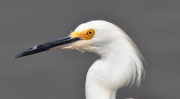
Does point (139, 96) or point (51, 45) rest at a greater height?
point (51, 45)

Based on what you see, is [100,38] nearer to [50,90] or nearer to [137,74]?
[137,74]

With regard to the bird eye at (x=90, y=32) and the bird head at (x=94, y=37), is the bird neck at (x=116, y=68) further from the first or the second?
the bird eye at (x=90, y=32)

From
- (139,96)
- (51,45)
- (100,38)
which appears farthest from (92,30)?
(139,96)

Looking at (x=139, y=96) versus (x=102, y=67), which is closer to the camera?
(x=102, y=67)

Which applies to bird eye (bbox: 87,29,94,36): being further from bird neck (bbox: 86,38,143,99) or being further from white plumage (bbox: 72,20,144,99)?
bird neck (bbox: 86,38,143,99)

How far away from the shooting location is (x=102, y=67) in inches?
169

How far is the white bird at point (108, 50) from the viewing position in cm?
424

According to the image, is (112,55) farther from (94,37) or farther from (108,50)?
(94,37)

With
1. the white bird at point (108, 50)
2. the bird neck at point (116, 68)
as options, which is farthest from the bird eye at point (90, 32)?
the bird neck at point (116, 68)

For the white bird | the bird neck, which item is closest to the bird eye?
the white bird

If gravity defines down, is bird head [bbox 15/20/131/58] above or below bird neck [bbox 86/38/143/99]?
above

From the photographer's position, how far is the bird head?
4238 mm

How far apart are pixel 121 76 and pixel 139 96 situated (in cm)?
182

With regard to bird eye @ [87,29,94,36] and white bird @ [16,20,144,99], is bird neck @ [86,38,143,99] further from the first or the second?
bird eye @ [87,29,94,36]
